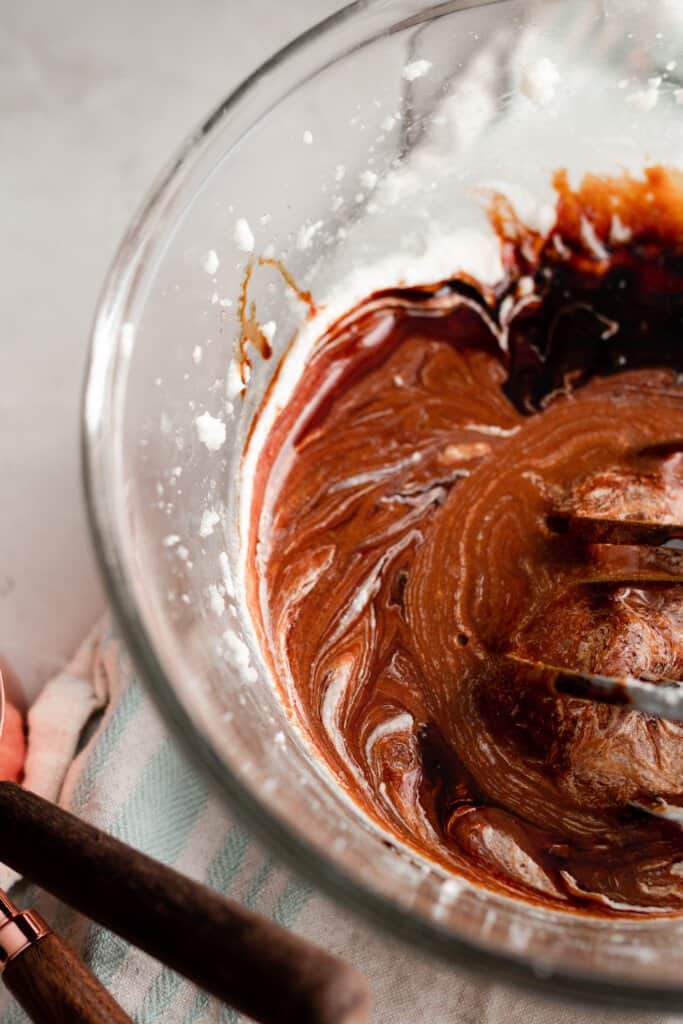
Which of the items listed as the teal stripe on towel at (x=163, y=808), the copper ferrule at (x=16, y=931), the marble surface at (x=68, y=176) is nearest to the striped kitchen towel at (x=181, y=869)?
the teal stripe on towel at (x=163, y=808)

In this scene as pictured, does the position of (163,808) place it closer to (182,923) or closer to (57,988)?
(57,988)

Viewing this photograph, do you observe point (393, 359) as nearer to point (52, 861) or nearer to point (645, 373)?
point (645, 373)

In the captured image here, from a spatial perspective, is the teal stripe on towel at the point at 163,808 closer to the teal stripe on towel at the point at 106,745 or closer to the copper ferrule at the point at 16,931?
the teal stripe on towel at the point at 106,745

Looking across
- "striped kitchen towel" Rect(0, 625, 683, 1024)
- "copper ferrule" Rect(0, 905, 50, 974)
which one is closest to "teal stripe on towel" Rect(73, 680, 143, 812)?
"striped kitchen towel" Rect(0, 625, 683, 1024)

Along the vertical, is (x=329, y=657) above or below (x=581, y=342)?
below

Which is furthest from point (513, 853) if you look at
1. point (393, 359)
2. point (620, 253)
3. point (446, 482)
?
point (620, 253)

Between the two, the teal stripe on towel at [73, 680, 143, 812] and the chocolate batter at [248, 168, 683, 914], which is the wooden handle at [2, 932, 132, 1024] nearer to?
the teal stripe on towel at [73, 680, 143, 812]
